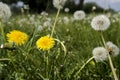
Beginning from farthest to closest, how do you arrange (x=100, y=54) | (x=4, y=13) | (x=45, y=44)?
(x=100, y=54)
(x=4, y=13)
(x=45, y=44)

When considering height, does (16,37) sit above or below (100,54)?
above

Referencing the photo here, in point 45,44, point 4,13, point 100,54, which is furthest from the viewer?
point 100,54

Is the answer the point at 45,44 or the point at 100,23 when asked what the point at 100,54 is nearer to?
the point at 100,23

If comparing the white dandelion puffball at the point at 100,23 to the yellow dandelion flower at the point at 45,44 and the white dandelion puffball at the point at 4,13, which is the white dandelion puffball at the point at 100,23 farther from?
the white dandelion puffball at the point at 4,13

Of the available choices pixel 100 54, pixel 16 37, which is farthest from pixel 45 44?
pixel 100 54

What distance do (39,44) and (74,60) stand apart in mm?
734

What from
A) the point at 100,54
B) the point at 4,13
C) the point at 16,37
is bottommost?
the point at 100,54

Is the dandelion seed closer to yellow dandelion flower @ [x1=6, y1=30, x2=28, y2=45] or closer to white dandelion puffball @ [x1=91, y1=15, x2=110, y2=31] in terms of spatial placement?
white dandelion puffball @ [x1=91, y1=15, x2=110, y2=31]

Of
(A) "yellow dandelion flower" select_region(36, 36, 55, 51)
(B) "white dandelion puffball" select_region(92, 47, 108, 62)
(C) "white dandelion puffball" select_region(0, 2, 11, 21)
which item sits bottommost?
(B) "white dandelion puffball" select_region(92, 47, 108, 62)

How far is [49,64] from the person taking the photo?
280 cm

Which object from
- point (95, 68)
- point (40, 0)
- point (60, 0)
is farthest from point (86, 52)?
point (40, 0)

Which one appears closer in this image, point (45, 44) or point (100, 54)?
point (45, 44)

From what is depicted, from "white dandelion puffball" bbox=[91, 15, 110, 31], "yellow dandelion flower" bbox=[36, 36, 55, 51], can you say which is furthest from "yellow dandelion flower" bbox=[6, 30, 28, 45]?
"white dandelion puffball" bbox=[91, 15, 110, 31]

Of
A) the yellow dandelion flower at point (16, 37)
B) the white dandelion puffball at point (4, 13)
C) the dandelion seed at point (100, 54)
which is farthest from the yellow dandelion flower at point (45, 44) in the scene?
the dandelion seed at point (100, 54)
